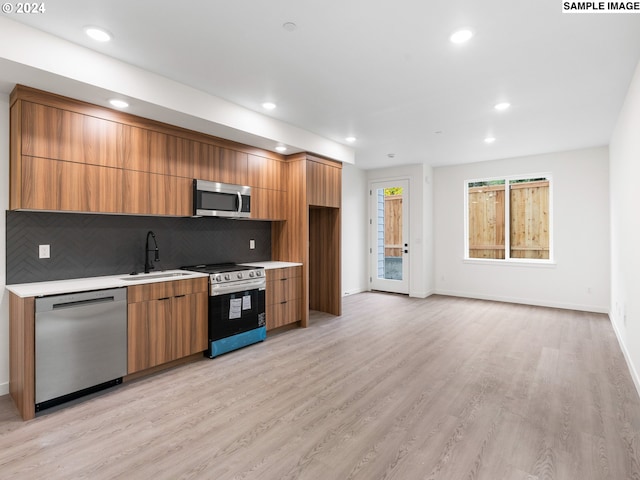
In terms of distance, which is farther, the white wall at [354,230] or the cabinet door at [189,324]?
the white wall at [354,230]

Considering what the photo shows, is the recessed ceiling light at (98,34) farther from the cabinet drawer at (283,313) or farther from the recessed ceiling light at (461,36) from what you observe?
the cabinet drawer at (283,313)

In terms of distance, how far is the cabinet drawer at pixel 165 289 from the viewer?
3007 mm

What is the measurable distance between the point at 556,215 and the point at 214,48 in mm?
5870

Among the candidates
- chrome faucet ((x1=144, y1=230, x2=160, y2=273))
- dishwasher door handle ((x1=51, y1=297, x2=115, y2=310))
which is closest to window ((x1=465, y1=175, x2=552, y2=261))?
chrome faucet ((x1=144, y1=230, x2=160, y2=273))

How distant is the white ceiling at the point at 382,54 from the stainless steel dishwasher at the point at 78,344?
1.96 metres

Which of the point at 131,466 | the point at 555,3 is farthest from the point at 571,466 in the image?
the point at 555,3

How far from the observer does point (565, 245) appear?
226 inches

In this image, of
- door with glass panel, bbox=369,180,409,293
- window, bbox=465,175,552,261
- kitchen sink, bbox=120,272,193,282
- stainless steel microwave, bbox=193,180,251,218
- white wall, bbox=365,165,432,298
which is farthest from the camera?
door with glass panel, bbox=369,180,409,293

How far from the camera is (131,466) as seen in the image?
1945 mm

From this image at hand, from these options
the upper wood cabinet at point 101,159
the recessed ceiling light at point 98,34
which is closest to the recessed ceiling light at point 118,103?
the upper wood cabinet at point 101,159

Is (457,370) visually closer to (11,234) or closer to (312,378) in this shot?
(312,378)

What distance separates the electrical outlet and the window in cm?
660

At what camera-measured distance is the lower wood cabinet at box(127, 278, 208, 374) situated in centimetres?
302

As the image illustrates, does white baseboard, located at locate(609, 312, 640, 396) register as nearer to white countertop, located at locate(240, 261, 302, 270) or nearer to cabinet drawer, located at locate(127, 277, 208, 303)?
white countertop, located at locate(240, 261, 302, 270)
